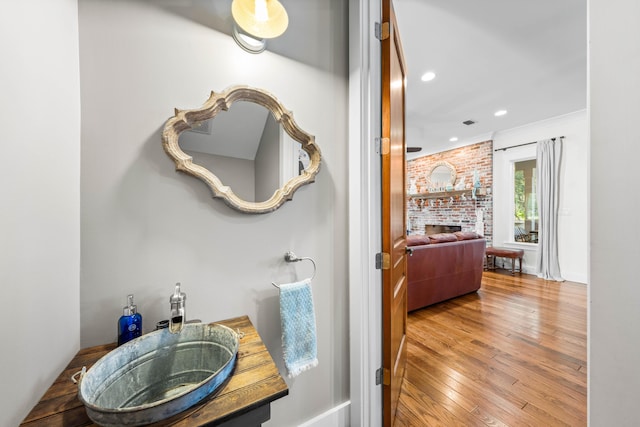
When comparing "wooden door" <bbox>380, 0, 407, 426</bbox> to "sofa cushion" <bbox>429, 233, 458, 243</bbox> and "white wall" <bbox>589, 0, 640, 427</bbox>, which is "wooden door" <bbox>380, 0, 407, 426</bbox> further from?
"sofa cushion" <bbox>429, 233, 458, 243</bbox>

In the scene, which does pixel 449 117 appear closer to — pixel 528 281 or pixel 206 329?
pixel 528 281

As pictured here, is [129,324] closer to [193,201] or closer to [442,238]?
[193,201]

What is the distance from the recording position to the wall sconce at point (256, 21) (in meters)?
1.02

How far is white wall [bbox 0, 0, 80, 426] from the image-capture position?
0.55 meters

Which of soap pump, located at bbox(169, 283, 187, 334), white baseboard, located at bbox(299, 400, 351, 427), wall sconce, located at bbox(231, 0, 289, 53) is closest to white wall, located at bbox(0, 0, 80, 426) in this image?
soap pump, located at bbox(169, 283, 187, 334)

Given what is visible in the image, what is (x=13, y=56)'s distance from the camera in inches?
22.8

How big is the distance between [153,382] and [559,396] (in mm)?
2398

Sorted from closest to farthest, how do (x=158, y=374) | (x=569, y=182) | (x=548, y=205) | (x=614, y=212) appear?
(x=614, y=212) → (x=158, y=374) → (x=569, y=182) → (x=548, y=205)

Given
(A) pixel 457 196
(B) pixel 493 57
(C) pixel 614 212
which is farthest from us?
(A) pixel 457 196

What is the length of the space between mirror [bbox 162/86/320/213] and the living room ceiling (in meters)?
1.52

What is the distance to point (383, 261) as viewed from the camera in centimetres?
133

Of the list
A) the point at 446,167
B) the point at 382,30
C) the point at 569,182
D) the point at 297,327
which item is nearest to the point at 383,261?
the point at 297,327

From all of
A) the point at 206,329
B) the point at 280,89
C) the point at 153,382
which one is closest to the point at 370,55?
the point at 280,89

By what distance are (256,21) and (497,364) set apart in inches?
112
